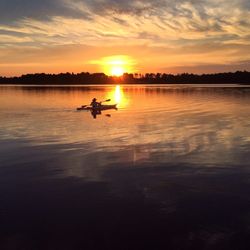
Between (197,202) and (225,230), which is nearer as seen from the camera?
(225,230)

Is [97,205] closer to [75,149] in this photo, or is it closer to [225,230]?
[225,230]

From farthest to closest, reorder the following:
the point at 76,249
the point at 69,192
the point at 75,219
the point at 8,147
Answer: the point at 8,147, the point at 69,192, the point at 75,219, the point at 76,249

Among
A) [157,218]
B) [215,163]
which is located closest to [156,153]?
[215,163]

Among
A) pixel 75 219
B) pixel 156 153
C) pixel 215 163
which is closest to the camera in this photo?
pixel 75 219

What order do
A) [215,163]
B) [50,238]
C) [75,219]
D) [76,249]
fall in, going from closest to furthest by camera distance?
[76,249], [50,238], [75,219], [215,163]

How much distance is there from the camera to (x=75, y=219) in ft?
35.0

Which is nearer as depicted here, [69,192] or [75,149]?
[69,192]

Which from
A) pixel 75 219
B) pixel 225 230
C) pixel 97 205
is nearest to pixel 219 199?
pixel 225 230

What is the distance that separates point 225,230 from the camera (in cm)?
986

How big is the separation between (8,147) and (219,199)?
13331 millimetres

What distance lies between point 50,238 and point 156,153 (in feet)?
34.6

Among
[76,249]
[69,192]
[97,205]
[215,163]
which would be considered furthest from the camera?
[215,163]

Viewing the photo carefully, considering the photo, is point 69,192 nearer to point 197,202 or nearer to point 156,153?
point 197,202

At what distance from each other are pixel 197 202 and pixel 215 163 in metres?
5.40
